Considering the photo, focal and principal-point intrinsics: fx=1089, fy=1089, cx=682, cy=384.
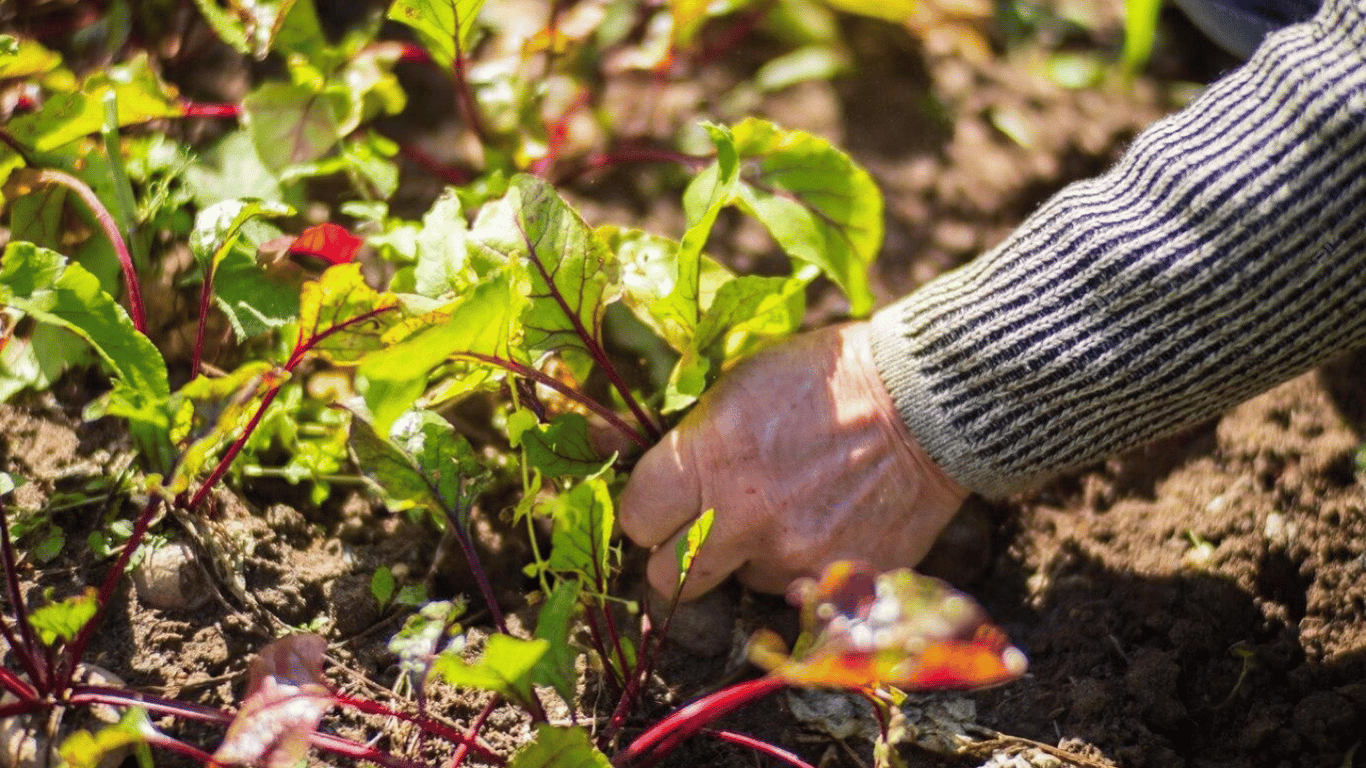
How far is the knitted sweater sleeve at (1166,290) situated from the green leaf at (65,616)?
848 millimetres

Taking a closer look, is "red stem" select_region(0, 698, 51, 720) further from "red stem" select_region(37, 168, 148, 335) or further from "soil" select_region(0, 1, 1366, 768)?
"red stem" select_region(37, 168, 148, 335)

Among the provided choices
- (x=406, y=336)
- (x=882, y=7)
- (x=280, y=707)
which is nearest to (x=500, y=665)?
(x=280, y=707)

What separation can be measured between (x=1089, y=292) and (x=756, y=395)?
378mm

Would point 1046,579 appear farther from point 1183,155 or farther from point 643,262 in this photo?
point 643,262

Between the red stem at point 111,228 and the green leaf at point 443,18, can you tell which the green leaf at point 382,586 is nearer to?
the red stem at point 111,228

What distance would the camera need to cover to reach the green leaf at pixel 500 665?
0.89m

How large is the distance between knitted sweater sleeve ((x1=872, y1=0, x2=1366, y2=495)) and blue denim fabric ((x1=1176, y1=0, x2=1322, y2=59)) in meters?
0.36

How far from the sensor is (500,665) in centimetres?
93

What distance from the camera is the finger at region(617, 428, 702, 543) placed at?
1.22 metres

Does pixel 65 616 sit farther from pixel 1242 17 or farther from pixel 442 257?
pixel 1242 17

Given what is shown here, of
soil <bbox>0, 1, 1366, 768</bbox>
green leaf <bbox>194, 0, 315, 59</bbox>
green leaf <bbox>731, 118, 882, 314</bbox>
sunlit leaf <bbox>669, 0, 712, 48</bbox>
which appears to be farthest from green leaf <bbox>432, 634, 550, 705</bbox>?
sunlit leaf <bbox>669, 0, 712, 48</bbox>

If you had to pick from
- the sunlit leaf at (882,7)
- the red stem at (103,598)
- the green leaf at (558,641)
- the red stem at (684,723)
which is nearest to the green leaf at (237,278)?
the red stem at (103,598)

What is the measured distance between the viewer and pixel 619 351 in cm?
140

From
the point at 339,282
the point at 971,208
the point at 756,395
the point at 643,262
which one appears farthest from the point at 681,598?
the point at 971,208
